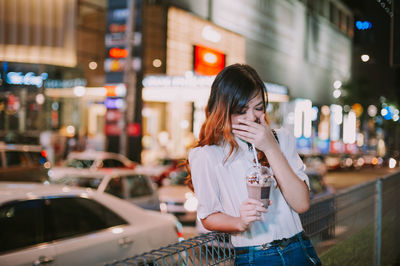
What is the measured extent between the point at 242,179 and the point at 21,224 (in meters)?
2.55

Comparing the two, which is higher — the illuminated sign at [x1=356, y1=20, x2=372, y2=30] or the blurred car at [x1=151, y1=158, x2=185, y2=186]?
the illuminated sign at [x1=356, y1=20, x2=372, y2=30]

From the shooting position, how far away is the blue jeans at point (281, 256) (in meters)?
2.15

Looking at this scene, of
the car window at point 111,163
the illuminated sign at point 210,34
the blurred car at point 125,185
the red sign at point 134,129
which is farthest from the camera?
the illuminated sign at point 210,34

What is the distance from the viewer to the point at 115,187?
909 centimetres

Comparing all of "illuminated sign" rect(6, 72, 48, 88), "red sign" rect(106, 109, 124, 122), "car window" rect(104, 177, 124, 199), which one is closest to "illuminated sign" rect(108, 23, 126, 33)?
"red sign" rect(106, 109, 124, 122)

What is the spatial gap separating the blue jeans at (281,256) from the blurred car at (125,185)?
6.86m

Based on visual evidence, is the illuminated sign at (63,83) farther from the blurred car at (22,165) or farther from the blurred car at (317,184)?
the blurred car at (317,184)

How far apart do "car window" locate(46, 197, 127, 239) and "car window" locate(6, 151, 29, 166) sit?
229 inches

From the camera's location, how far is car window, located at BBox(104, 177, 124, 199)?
902cm

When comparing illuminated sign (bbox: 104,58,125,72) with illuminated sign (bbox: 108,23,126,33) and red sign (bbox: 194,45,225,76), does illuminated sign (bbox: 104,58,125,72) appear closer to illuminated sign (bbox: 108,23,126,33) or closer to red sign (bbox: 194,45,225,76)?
illuminated sign (bbox: 108,23,126,33)

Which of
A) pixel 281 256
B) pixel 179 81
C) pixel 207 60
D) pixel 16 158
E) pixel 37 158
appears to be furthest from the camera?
pixel 207 60

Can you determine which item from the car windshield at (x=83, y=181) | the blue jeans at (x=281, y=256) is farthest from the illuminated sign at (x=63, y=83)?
the blue jeans at (x=281, y=256)

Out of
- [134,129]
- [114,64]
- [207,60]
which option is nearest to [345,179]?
[207,60]

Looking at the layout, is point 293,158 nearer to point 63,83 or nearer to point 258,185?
point 258,185
